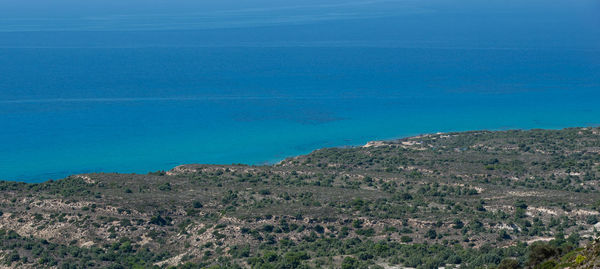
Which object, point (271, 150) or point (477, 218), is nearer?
point (477, 218)

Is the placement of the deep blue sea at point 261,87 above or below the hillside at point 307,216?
above

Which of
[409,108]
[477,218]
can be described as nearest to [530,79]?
[409,108]

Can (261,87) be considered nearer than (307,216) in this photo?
No

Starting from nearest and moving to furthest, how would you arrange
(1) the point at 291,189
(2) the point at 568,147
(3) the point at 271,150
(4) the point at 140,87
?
(1) the point at 291,189 < (2) the point at 568,147 < (3) the point at 271,150 < (4) the point at 140,87

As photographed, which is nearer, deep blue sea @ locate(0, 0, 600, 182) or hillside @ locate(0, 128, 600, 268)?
hillside @ locate(0, 128, 600, 268)

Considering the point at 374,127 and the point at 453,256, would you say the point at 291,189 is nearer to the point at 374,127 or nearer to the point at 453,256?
the point at 453,256
